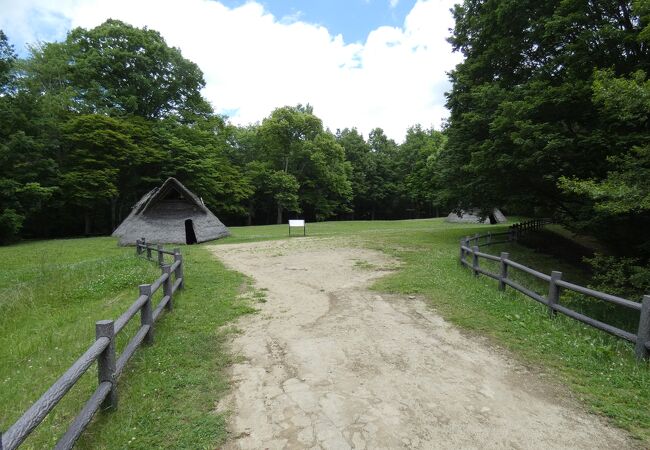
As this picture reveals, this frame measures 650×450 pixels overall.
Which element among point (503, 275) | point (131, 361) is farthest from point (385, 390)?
point (503, 275)

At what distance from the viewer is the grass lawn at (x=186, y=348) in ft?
12.6

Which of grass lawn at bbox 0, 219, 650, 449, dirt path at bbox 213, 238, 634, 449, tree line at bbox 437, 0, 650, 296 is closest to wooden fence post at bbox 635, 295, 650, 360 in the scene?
grass lawn at bbox 0, 219, 650, 449

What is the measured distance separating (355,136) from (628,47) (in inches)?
2025

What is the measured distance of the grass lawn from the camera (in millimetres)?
3846

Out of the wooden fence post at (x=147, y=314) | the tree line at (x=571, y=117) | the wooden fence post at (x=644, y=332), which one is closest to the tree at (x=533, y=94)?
the tree line at (x=571, y=117)

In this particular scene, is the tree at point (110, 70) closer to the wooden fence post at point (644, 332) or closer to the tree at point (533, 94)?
the tree at point (533, 94)

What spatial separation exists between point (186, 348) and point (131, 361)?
80 cm

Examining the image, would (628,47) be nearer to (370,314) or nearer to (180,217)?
(370,314)

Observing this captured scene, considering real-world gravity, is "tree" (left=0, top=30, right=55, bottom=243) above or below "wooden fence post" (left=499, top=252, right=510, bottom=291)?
above

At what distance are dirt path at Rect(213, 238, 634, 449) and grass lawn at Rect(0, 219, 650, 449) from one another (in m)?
0.43

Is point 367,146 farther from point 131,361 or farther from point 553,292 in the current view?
point 131,361

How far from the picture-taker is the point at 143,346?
5809mm

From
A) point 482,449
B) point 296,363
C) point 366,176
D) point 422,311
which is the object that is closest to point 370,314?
point 422,311

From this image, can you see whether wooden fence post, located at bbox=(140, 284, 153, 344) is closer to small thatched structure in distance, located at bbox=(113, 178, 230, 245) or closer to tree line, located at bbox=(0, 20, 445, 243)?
small thatched structure in distance, located at bbox=(113, 178, 230, 245)
